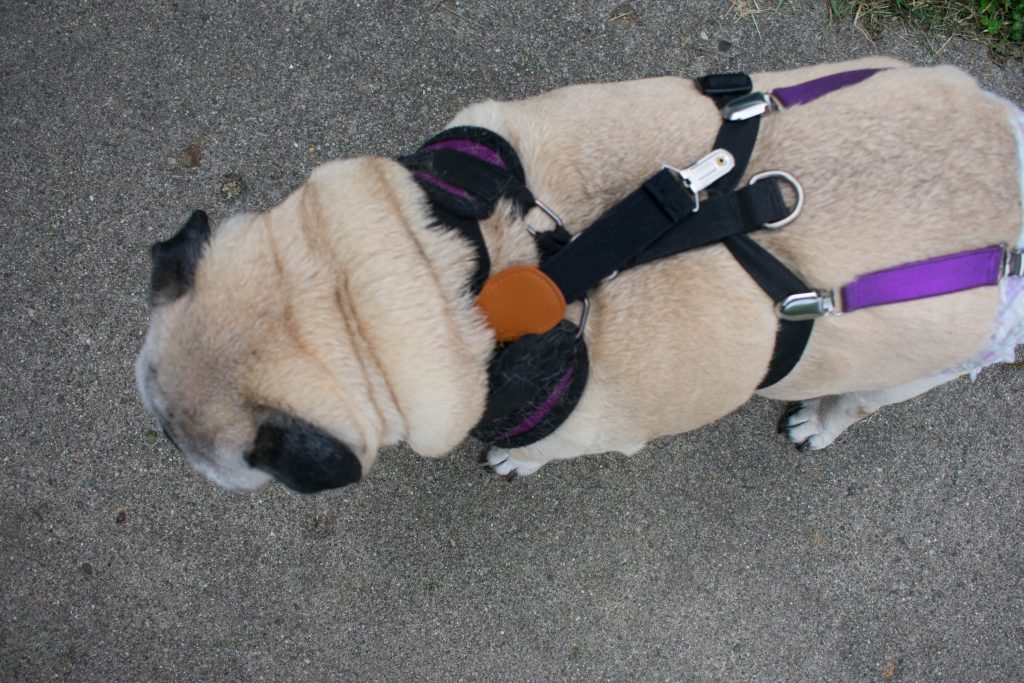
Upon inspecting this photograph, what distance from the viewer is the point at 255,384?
171 cm

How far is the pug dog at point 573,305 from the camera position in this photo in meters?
1.73

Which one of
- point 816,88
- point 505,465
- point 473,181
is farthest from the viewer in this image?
point 505,465

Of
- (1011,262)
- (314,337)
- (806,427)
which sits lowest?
(806,427)

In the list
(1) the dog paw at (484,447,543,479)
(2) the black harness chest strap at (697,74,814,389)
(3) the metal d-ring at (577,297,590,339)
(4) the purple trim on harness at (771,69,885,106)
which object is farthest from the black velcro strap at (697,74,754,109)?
(1) the dog paw at (484,447,543,479)

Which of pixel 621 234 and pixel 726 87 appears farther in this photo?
pixel 726 87

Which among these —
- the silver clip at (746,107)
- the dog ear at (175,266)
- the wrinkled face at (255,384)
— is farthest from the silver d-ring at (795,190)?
the dog ear at (175,266)

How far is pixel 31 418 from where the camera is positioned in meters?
2.90

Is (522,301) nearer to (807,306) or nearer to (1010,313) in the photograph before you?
(807,306)

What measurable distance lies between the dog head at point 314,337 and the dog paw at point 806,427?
5.97 feet

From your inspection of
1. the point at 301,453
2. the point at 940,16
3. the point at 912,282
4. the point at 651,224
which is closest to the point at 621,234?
the point at 651,224

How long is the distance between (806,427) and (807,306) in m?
1.41

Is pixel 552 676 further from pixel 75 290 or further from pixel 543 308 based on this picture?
pixel 75 290

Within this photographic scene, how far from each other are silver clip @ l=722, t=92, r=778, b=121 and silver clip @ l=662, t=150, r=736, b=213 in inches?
6.2

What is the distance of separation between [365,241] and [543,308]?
20.8 inches
